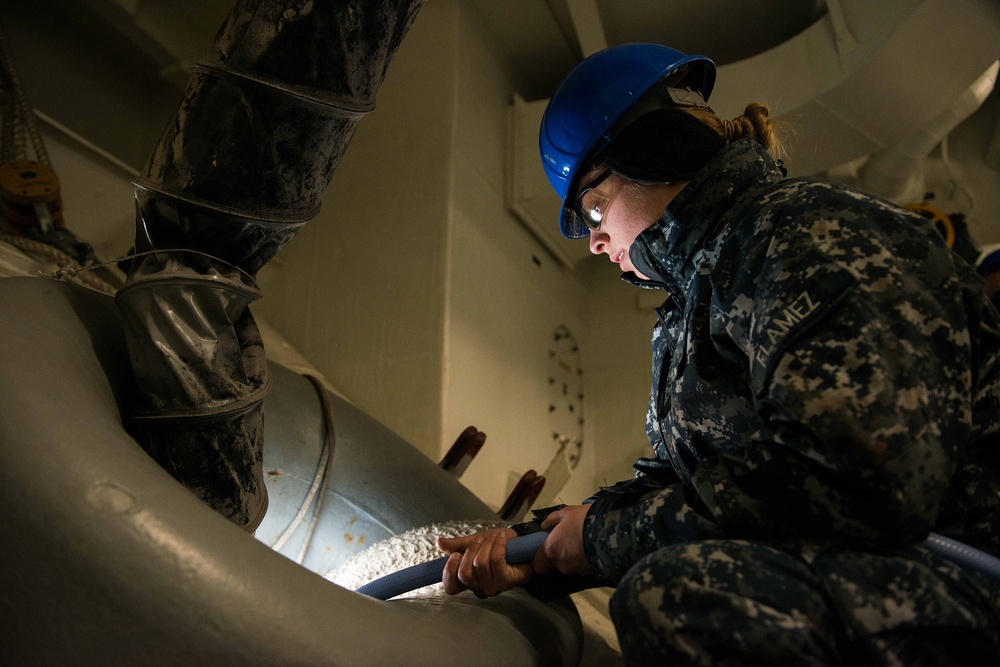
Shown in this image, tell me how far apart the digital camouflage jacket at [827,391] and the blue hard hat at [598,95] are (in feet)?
0.86

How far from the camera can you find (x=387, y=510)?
3.69ft

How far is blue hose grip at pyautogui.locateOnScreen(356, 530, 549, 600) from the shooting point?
32.9 inches

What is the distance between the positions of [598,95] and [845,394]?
1.89 ft

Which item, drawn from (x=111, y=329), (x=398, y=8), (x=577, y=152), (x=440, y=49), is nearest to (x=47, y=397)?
(x=111, y=329)

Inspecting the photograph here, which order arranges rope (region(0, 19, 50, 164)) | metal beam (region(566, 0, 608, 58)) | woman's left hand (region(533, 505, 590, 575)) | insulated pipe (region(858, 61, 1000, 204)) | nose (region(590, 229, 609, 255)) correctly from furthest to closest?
insulated pipe (region(858, 61, 1000, 204)) → metal beam (region(566, 0, 608, 58)) → rope (region(0, 19, 50, 164)) → nose (region(590, 229, 609, 255)) → woman's left hand (region(533, 505, 590, 575))

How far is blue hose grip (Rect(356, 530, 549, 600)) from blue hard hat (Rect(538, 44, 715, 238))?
1.61ft

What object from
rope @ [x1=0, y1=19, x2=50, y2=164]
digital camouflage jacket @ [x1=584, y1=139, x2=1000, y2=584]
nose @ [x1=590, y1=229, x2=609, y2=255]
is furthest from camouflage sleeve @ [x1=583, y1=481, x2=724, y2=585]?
rope @ [x1=0, y1=19, x2=50, y2=164]

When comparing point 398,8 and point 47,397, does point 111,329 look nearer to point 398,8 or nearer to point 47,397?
point 47,397

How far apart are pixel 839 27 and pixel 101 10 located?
7.81 feet

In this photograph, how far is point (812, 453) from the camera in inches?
22.1

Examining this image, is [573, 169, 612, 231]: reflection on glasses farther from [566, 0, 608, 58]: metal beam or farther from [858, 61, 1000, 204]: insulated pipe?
[858, 61, 1000, 204]: insulated pipe

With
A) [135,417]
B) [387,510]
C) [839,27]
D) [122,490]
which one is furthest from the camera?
[839,27]

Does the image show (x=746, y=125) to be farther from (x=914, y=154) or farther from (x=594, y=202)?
(x=914, y=154)

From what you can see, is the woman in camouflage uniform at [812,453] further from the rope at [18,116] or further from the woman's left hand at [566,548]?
the rope at [18,116]
